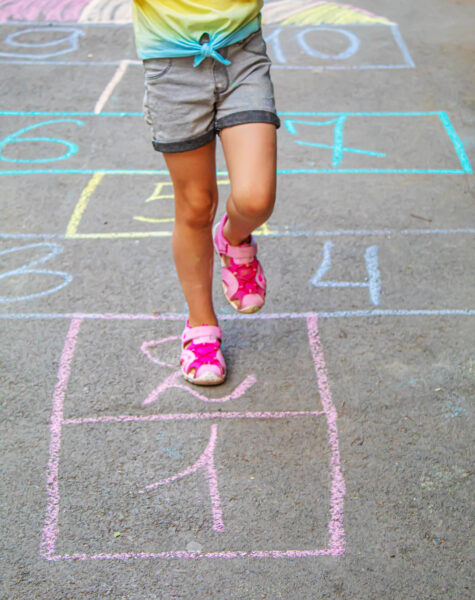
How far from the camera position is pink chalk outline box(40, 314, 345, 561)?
197 cm

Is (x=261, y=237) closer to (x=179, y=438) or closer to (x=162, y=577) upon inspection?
(x=179, y=438)

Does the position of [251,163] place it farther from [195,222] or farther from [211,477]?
[211,477]

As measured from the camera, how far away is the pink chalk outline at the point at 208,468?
1966 millimetres

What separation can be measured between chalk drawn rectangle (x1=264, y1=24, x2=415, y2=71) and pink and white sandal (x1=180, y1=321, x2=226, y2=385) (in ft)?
12.4

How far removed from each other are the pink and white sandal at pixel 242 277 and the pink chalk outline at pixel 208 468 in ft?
1.13

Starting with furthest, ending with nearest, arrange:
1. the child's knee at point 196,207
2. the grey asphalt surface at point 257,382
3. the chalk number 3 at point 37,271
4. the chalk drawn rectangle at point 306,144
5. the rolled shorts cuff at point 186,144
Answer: the chalk drawn rectangle at point 306,144 < the chalk number 3 at point 37,271 < the child's knee at point 196,207 < the rolled shorts cuff at point 186,144 < the grey asphalt surface at point 257,382

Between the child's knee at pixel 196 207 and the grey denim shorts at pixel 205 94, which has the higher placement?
the grey denim shorts at pixel 205 94

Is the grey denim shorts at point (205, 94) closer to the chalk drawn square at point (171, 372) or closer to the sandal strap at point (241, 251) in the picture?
the sandal strap at point (241, 251)

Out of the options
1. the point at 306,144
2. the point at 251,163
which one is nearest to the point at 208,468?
the point at 251,163

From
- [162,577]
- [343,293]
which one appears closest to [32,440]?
[162,577]

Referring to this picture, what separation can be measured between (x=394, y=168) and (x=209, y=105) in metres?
2.25

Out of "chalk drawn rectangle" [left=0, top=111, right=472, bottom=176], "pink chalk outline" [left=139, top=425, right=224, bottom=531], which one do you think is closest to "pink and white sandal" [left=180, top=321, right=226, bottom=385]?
"pink chalk outline" [left=139, top=425, right=224, bottom=531]

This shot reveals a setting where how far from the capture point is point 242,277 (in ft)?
8.61

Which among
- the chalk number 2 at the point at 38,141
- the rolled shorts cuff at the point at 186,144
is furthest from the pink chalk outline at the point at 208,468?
the chalk number 2 at the point at 38,141
